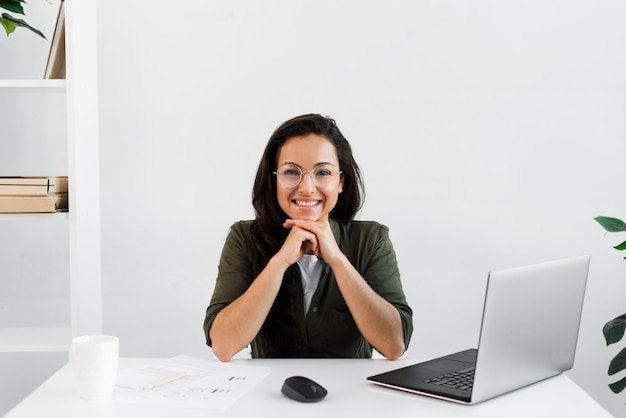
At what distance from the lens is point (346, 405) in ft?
4.47

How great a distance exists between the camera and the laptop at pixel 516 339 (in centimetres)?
131

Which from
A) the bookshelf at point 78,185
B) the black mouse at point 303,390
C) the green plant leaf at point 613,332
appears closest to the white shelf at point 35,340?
the bookshelf at point 78,185

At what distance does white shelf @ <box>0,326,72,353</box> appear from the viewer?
236 centimetres

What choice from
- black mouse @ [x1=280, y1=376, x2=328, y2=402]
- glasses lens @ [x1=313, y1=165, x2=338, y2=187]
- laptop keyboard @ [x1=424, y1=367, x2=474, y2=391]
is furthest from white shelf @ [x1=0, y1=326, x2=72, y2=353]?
laptop keyboard @ [x1=424, y1=367, x2=474, y2=391]

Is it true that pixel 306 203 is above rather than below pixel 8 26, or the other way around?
below

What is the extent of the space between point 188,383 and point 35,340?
44.9 inches

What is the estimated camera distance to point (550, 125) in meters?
2.94

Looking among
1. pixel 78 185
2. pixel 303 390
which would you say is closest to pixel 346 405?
pixel 303 390

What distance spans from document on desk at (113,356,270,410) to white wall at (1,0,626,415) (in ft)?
4.31

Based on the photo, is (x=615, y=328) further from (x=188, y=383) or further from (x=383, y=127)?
(x=188, y=383)

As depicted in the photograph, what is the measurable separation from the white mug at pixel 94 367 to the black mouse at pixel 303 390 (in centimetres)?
33

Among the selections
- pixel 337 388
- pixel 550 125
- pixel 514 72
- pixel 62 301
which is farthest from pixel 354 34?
pixel 337 388

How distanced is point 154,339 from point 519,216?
1.53 meters

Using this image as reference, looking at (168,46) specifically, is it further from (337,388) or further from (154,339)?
(337,388)
